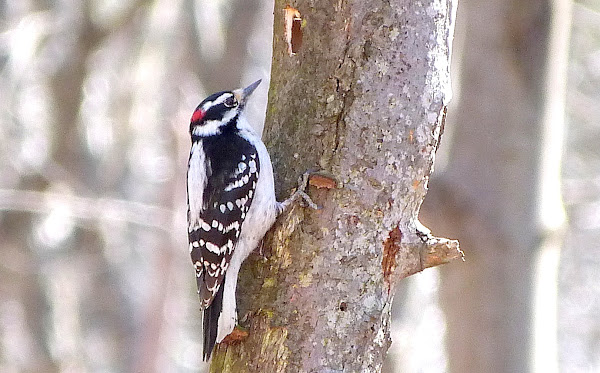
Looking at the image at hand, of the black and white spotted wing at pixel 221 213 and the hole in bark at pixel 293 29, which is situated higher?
the hole in bark at pixel 293 29

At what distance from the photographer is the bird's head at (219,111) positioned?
4.02 meters

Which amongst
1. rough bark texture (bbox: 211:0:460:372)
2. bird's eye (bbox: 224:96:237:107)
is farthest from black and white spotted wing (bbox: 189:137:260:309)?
bird's eye (bbox: 224:96:237:107)

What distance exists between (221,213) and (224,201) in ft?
0.21

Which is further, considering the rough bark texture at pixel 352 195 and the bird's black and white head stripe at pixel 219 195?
the bird's black and white head stripe at pixel 219 195

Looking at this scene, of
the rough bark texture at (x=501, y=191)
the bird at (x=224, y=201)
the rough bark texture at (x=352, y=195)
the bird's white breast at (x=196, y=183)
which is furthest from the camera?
the rough bark texture at (x=501, y=191)

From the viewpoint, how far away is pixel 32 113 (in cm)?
1078

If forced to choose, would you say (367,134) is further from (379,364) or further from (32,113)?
(32,113)

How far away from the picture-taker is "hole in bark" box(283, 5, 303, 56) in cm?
337

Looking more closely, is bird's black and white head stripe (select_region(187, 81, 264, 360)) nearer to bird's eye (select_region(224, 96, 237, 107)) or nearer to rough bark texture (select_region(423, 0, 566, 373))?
bird's eye (select_region(224, 96, 237, 107))

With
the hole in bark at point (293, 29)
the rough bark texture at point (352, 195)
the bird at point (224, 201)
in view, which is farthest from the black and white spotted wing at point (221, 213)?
the hole in bark at point (293, 29)

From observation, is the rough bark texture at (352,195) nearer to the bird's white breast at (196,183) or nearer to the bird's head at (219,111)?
the bird's white breast at (196,183)

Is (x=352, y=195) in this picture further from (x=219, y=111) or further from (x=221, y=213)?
(x=219, y=111)

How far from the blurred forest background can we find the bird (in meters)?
1.01

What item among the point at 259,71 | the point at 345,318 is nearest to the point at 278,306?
the point at 345,318
